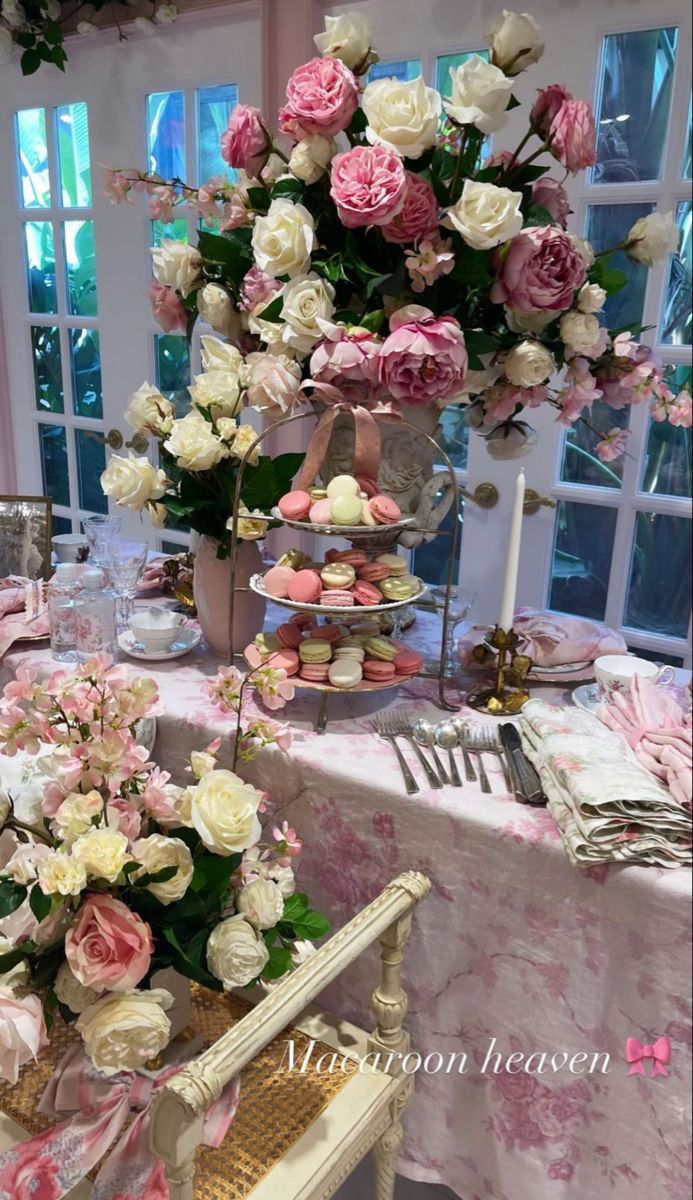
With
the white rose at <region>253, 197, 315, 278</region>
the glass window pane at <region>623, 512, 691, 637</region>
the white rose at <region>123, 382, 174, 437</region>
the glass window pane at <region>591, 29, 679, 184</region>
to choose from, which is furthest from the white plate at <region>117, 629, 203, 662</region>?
the glass window pane at <region>591, 29, 679, 184</region>

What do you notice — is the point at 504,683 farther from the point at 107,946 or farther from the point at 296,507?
the point at 107,946

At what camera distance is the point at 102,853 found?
827mm

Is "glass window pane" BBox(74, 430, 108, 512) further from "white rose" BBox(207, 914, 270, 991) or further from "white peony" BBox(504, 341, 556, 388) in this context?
"white rose" BBox(207, 914, 270, 991)

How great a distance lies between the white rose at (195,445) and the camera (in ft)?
3.87

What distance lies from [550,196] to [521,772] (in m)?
0.74

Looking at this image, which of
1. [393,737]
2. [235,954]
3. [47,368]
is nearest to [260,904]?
[235,954]

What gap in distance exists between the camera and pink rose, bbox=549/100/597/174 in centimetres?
112

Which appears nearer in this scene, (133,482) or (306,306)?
(306,306)

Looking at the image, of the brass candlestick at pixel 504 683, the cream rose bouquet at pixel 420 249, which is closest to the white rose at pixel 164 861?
the brass candlestick at pixel 504 683

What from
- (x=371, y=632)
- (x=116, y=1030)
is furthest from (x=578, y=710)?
(x=116, y=1030)

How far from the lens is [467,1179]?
107 centimetres

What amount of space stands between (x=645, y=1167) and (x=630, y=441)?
1.19m

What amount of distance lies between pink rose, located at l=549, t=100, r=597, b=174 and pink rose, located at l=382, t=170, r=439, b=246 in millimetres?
173

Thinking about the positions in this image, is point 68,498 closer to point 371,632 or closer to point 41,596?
point 41,596
